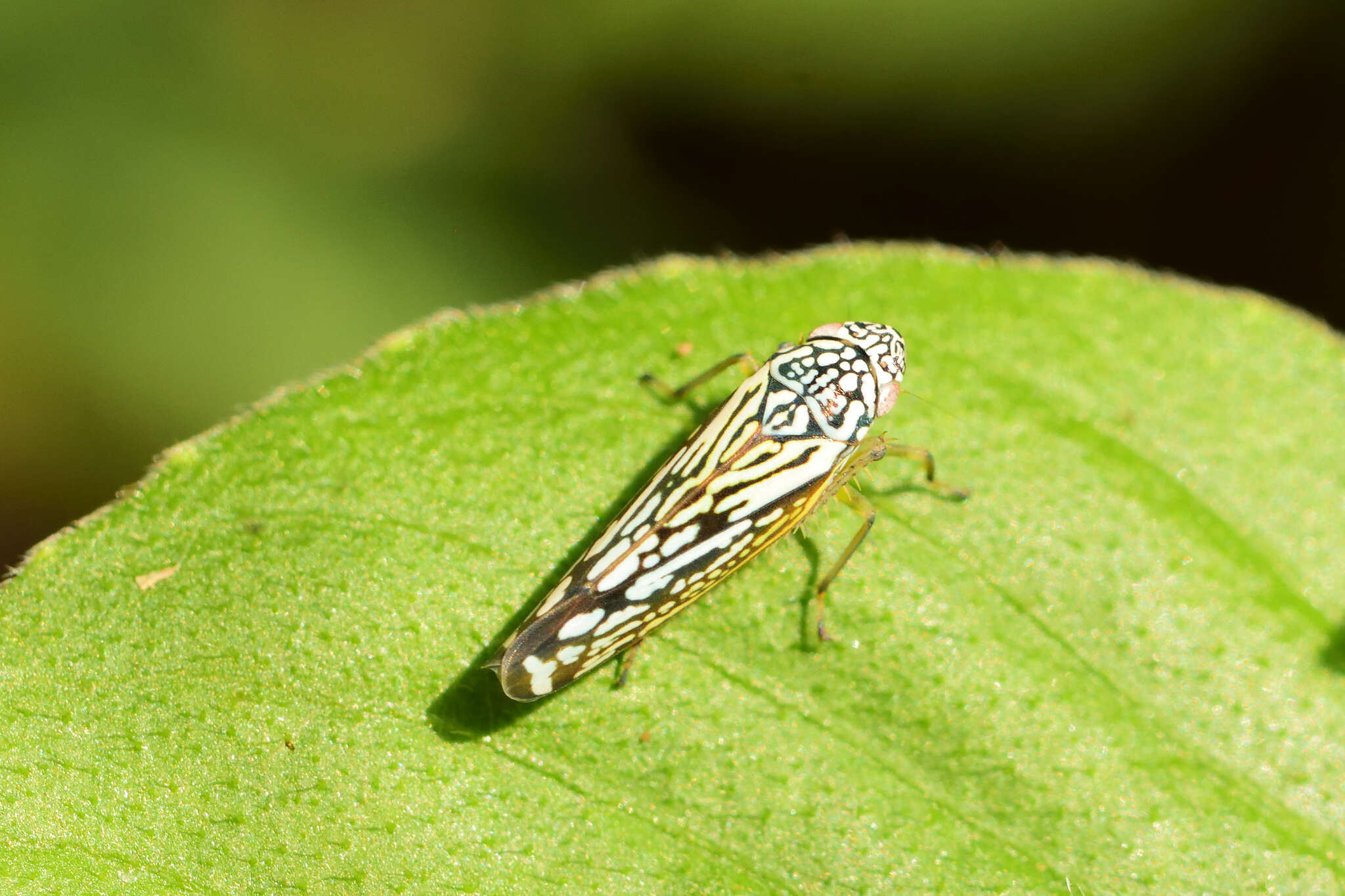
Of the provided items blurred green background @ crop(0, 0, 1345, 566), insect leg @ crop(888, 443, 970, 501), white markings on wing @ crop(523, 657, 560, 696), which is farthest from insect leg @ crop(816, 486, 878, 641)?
blurred green background @ crop(0, 0, 1345, 566)

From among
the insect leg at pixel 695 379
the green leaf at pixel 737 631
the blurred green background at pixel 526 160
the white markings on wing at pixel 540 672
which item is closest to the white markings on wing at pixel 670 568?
the green leaf at pixel 737 631

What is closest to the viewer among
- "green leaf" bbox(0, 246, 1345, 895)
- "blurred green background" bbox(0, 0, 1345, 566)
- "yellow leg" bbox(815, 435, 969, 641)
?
"green leaf" bbox(0, 246, 1345, 895)

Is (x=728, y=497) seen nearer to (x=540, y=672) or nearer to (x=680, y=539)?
(x=680, y=539)

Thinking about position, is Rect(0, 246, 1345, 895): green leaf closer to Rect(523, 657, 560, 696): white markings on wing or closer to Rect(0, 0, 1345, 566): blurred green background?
Rect(523, 657, 560, 696): white markings on wing

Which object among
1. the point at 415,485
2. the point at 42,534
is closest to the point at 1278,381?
the point at 415,485

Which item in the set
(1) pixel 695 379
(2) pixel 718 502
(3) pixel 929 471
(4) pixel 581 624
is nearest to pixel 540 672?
(4) pixel 581 624

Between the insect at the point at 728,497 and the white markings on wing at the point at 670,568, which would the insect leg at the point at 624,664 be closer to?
the insect at the point at 728,497

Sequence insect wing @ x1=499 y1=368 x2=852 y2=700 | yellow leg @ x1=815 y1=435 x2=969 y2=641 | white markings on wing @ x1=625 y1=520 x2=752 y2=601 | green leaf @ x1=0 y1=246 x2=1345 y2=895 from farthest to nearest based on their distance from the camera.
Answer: yellow leg @ x1=815 y1=435 x2=969 y2=641 → white markings on wing @ x1=625 y1=520 x2=752 y2=601 → insect wing @ x1=499 y1=368 x2=852 y2=700 → green leaf @ x1=0 y1=246 x2=1345 y2=895

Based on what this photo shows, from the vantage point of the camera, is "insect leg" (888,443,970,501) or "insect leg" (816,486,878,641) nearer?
"insect leg" (816,486,878,641)
